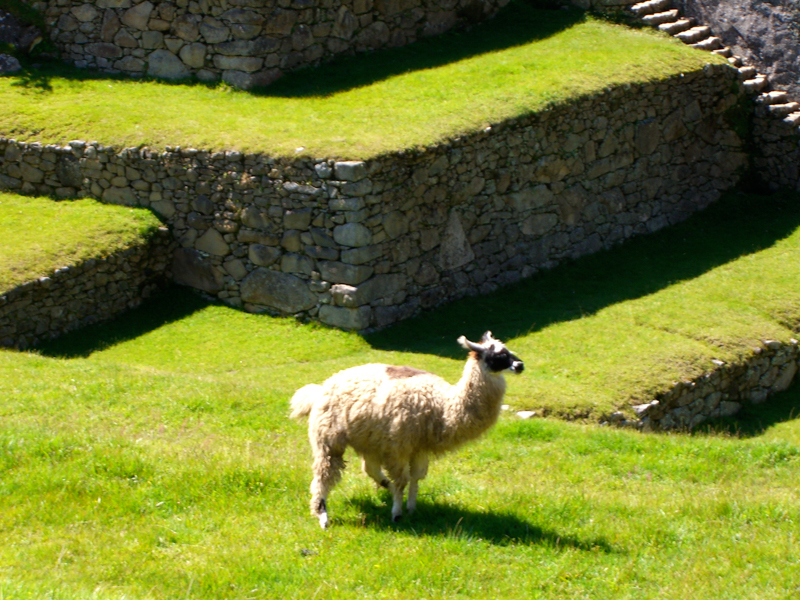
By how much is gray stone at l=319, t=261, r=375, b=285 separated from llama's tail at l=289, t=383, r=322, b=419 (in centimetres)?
620

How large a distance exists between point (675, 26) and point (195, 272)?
37.3ft

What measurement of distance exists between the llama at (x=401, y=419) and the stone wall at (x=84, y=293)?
24.9 ft

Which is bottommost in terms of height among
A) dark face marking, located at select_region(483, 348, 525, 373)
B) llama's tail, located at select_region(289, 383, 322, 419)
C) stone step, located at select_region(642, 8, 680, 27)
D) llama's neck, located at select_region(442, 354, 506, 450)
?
llama's tail, located at select_region(289, 383, 322, 419)

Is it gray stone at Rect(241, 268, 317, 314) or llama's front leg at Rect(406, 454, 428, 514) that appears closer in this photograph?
llama's front leg at Rect(406, 454, 428, 514)

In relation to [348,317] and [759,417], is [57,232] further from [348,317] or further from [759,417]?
[759,417]

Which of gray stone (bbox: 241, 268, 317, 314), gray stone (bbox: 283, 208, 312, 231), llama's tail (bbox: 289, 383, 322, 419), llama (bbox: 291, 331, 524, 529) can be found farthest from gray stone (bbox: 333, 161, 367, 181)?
llama (bbox: 291, 331, 524, 529)

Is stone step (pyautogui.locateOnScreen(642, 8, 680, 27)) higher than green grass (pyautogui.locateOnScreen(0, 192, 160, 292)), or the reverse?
stone step (pyautogui.locateOnScreen(642, 8, 680, 27))

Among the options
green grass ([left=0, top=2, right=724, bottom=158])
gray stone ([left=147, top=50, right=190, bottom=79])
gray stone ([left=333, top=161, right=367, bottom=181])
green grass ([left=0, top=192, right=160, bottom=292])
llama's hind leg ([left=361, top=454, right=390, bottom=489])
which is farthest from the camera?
gray stone ([left=147, top=50, right=190, bottom=79])

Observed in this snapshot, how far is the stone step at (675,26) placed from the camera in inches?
758

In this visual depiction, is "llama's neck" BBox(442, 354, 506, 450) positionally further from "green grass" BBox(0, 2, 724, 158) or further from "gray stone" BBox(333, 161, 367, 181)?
"green grass" BBox(0, 2, 724, 158)

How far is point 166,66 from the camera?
1795 centimetres

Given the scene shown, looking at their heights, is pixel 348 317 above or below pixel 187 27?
below

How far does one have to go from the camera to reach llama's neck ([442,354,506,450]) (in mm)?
7086

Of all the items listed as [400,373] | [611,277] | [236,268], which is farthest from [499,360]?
[611,277]
